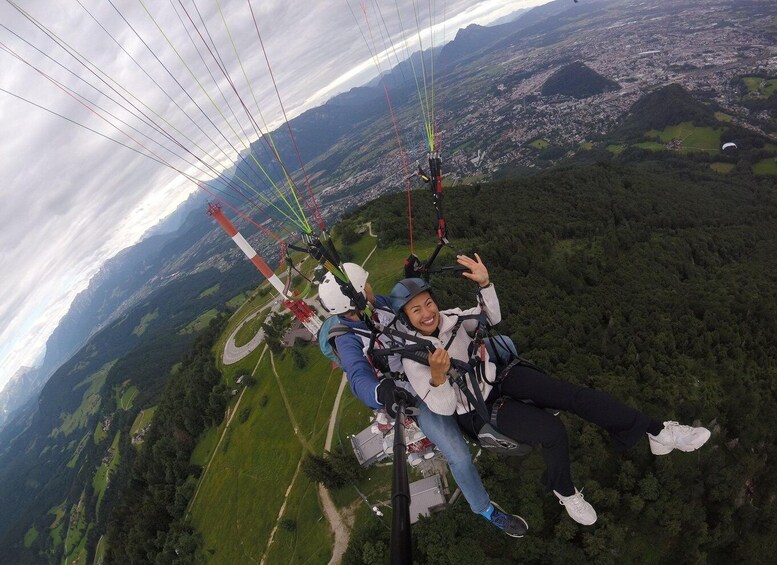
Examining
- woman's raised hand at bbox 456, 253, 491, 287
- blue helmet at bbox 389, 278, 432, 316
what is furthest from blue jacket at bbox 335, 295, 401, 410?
woman's raised hand at bbox 456, 253, 491, 287

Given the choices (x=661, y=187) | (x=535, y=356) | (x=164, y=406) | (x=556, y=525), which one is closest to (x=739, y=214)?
(x=661, y=187)

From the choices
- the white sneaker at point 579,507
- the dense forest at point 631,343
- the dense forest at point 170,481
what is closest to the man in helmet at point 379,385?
the white sneaker at point 579,507

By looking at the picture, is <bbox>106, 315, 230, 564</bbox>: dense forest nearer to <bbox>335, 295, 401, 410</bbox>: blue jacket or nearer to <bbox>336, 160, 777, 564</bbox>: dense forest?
<bbox>336, 160, 777, 564</bbox>: dense forest

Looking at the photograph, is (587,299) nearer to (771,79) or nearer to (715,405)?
(715,405)

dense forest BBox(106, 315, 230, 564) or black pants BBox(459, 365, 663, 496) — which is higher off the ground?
black pants BBox(459, 365, 663, 496)

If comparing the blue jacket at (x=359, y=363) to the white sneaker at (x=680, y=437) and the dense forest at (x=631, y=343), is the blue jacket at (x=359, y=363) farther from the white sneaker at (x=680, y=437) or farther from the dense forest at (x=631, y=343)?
the dense forest at (x=631, y=343)

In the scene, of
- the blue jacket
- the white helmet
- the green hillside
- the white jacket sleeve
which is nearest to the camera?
the white jacket sleeve
